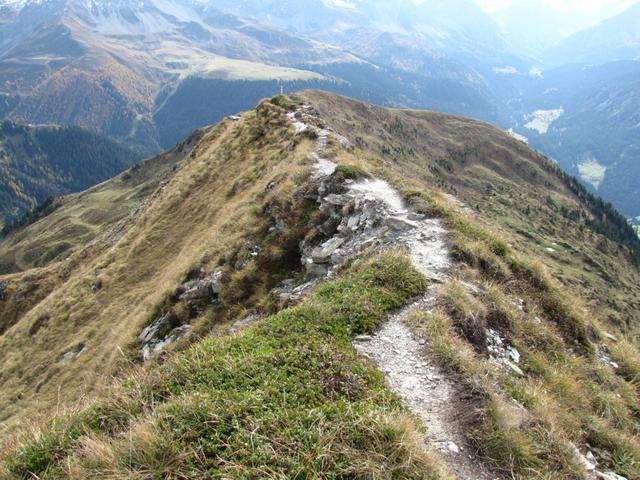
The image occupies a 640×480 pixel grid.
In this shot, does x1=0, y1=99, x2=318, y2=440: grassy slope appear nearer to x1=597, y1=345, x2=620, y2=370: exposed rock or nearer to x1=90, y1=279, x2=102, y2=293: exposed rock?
x1=90, y1=279, x2=102, y2=293: exposed rock

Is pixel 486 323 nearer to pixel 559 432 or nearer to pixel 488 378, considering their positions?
pixel 488 378

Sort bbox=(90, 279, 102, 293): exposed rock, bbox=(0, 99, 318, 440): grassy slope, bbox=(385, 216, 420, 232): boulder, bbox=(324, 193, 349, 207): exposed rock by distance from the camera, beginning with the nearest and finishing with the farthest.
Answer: bbox=(385, 216, 420, 232): boulder
bbox=(324, 193, 349, 207): exposed rock
bbox=(0, 99, 318, 440): grassy slope
bbox=(90, 279, 102, 293): exposed rock

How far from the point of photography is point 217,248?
87.5ft

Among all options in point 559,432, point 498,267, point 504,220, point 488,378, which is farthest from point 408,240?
point 504,220

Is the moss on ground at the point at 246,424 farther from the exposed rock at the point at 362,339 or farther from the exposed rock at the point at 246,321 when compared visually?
the exposed rock at the point at 246,321

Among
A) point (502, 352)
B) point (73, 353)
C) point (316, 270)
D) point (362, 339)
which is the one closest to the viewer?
point (362, 339)

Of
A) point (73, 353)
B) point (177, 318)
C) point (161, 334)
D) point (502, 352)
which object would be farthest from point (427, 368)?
point (73, 353)

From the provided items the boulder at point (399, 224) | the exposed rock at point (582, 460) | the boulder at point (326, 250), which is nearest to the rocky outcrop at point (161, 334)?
the boulder at point (326, 250)

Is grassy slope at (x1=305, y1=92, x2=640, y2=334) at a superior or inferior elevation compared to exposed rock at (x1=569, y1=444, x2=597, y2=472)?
inferior

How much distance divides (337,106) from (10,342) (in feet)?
517

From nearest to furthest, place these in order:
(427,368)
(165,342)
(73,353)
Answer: (427,368), (165,342), (73,353)

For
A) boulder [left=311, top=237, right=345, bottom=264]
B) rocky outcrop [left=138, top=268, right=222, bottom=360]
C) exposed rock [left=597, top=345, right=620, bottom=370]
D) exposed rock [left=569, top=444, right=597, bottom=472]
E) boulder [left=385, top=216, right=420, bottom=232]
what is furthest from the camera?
rocky outcrop [left=138, top=268, right=222, bottom=360]

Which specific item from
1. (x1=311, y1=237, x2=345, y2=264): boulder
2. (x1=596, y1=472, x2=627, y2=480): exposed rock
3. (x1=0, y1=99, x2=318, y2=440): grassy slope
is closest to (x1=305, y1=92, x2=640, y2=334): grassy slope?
(x1=0, y1=99, x2=318, y2=440): grassy slope

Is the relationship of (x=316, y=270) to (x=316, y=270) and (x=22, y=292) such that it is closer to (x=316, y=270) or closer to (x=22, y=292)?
(x=316, y=270)
